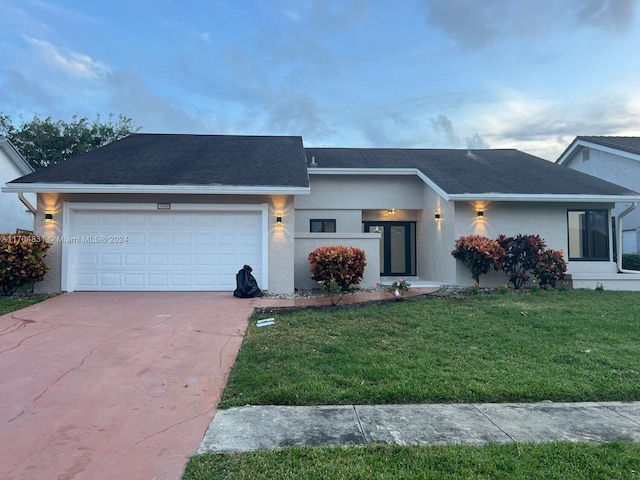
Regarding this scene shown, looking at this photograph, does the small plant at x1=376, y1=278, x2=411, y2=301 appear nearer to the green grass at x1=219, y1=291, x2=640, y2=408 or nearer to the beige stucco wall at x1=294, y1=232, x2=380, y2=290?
the green grass at x1=219, y1=291, x2=640, y2=408

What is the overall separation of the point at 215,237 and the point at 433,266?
7.50 metres

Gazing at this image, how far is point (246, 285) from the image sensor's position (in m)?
9.83

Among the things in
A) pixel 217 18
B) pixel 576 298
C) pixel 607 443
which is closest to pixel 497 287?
pixel 576 298

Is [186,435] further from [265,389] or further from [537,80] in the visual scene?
[537,80]

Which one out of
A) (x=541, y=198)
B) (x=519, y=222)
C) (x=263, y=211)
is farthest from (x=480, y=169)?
(x=263, y=211)

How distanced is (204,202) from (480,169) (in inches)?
387

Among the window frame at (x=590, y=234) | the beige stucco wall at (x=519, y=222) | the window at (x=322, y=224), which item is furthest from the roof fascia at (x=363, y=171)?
the window frame at (x=590, y=234)

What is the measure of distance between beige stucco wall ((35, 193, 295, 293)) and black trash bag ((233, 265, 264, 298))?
72 centimetres

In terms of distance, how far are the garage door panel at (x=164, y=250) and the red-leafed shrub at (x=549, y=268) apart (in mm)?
8020

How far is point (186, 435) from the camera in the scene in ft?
10.9

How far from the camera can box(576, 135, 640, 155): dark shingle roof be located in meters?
16.5

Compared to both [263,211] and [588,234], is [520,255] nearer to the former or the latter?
[588,234]

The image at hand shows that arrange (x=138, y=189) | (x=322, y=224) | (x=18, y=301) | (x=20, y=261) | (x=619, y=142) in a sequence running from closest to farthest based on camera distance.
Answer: (x=18, y=301) → (x=20, y=261) → (x=138, y=189) → (x=322, y=224) → (x=619, y=142)

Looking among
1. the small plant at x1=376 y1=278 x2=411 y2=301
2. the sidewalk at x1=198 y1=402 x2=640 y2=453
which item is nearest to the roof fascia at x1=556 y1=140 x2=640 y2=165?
the small plant at x1=376 y1=278 x2=411 y2=301
